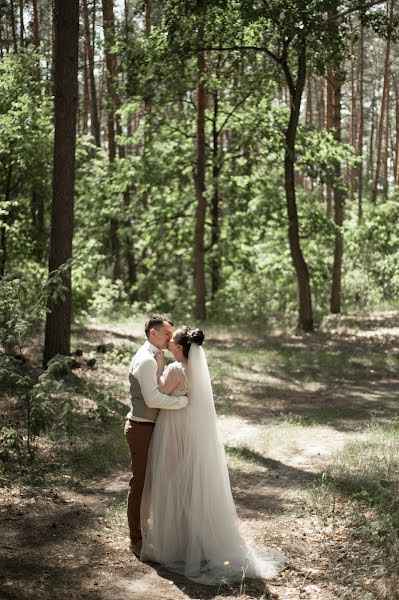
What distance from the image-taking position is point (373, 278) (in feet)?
99.2

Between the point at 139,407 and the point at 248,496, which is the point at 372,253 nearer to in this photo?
the point at 248,496

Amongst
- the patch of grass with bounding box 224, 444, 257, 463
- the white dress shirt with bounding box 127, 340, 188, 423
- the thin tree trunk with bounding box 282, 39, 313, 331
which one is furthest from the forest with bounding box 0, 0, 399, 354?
the white dress shirt with bounding box 127, 340, 188, 423

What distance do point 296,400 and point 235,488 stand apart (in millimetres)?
5137

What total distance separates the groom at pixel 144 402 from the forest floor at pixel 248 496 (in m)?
0.49

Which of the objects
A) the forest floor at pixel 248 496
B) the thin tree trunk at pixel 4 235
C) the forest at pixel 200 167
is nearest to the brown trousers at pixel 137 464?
the forest floor at pixel 248 496

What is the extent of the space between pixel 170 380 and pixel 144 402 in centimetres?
36

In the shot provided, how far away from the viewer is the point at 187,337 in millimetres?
6707

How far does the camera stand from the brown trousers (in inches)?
267

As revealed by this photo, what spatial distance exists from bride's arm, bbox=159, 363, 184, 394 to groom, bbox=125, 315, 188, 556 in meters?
0.06

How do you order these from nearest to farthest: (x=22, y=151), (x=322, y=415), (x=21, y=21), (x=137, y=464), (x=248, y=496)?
(x=137, y=464)
(x=248, y=496)
(x=322, y=415)
(x=22, y=151)
(x=21, y=21)

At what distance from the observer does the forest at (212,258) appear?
28.7 ft

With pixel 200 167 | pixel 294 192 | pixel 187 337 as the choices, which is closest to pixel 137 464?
pixel 187 337

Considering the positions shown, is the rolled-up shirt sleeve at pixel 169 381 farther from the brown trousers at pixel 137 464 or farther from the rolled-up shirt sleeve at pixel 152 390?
the brown trousers at pixel 137 464

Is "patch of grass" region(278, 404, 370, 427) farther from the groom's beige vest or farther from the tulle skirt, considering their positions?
the groom's beige vest
